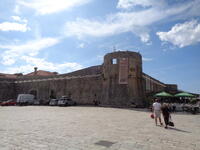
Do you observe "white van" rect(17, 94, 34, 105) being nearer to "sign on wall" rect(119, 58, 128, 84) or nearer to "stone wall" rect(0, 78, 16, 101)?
"stone wall" rect(0, 78, 16, 101)

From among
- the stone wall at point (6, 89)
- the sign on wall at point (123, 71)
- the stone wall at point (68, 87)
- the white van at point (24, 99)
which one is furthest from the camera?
the stone wall at point (6, 89)

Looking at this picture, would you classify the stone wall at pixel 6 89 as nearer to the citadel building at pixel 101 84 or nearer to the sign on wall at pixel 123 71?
the citadel building at pixel 101 84

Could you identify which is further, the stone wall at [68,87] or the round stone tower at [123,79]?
the stone wall at [68,87]

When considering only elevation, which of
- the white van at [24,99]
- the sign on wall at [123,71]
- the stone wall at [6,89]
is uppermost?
the sign on wall at [123,71]

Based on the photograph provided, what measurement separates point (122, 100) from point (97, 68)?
908 cm

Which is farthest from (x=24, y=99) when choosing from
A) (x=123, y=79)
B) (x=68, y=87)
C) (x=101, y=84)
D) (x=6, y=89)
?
(x=123, y=79)

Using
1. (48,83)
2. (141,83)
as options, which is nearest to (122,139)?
(141,83)

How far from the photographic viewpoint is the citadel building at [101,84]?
26922 mm

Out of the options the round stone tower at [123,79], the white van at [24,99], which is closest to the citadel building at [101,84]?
the round stone tower at [123,79]

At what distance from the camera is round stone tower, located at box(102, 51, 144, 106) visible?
26.7 meters

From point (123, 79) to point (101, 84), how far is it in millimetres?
6133

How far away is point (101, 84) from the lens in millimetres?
31844

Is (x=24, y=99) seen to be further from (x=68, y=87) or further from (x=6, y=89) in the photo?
(x=6, y=89)

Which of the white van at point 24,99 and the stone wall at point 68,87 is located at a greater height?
the stone wall at point 68,87
